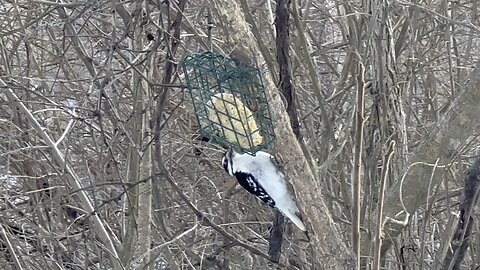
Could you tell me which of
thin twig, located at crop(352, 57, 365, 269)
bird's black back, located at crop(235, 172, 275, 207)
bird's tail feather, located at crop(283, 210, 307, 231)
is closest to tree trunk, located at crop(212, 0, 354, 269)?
bird's tail feather, located at crop(283, 210, 307, 231)

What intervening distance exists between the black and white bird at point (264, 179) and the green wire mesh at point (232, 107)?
0.20ft

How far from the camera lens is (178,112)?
3.62 meters

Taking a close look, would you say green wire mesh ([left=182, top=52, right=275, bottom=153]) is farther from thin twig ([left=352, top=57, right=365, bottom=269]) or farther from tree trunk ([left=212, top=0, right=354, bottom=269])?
thin twig ([left=352, top=57, right=365, bottom=269])

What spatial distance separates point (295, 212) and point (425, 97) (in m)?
2.09

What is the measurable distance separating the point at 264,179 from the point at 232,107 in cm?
25

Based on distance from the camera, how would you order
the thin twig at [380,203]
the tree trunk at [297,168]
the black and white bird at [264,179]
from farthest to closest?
1. the black and white bird at [264,179]
2. the tree trunk at [297,168]
3. the thin twig at [380,203]

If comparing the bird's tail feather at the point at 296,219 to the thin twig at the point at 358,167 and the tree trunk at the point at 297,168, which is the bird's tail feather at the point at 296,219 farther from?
the thin twig at the point at 358,167

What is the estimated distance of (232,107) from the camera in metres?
2.18

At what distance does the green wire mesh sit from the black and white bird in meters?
0.06

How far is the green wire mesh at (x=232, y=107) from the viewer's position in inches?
82.1

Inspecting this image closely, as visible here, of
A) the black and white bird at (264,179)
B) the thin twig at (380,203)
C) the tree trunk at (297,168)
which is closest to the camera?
the thin twig at (380,203)

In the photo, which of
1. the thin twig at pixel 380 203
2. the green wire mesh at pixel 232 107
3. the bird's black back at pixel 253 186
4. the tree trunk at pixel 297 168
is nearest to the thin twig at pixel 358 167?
the thin twig at pixel 380 203

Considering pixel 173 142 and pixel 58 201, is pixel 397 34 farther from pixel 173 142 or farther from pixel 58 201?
pixel 58 201

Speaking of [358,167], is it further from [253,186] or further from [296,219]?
[253,186]
